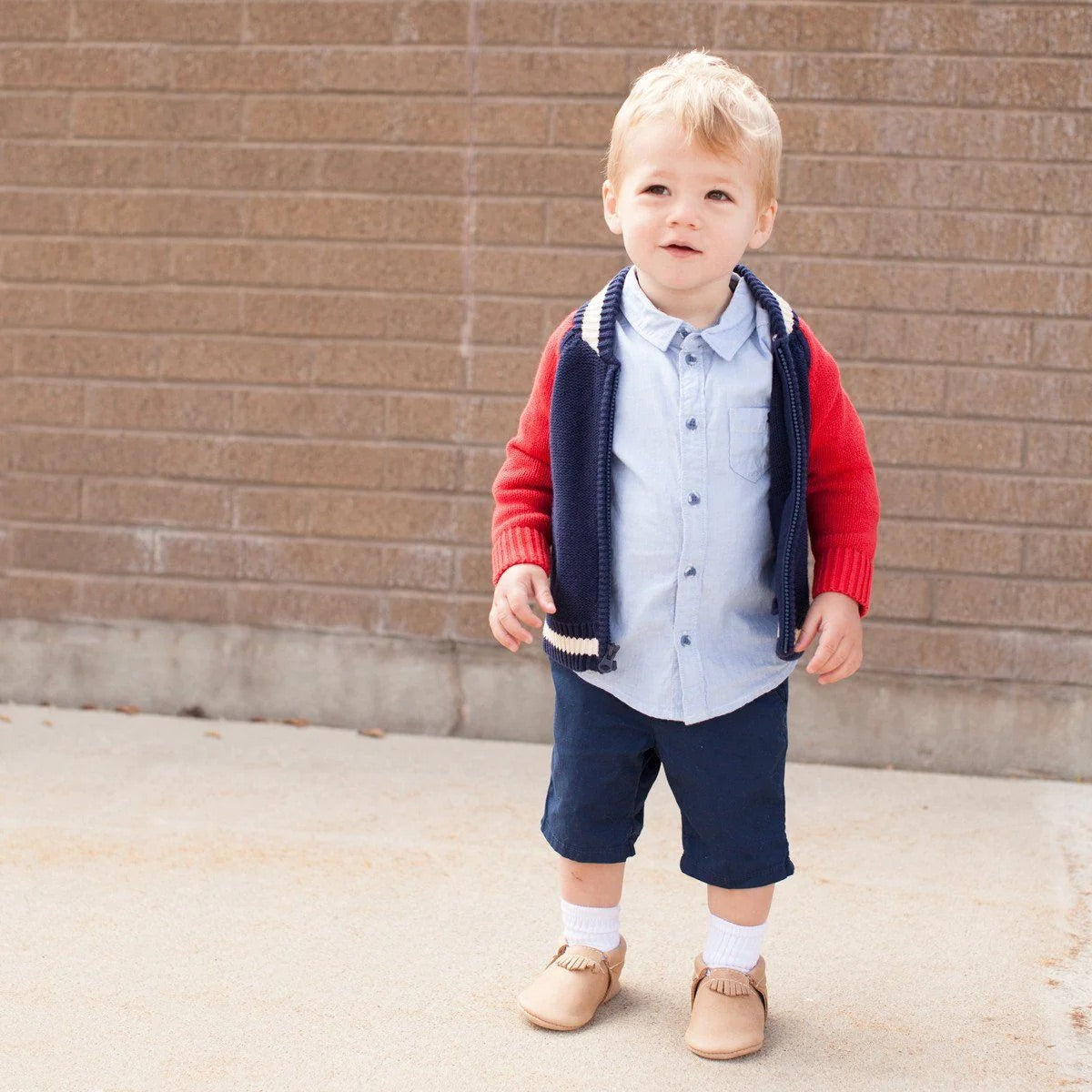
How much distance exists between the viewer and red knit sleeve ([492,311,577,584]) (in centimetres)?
246

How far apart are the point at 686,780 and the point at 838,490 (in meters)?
0.57

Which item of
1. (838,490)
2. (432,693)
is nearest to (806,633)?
(838,490)

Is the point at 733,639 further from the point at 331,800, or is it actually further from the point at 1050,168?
the point at 1050,168

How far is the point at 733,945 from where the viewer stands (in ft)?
→ 8.34

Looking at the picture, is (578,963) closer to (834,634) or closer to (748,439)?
(834,634)

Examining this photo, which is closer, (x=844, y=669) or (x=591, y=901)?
(x=844, y=669)

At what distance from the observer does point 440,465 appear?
Result: 443cm

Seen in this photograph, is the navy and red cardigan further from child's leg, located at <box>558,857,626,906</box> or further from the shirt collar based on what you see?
child's leg, located at <box>558,857,626,906</box>

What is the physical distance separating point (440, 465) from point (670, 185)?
2.23 m

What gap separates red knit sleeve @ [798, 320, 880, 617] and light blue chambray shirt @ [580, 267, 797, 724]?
0.36ft

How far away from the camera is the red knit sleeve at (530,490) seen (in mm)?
2465

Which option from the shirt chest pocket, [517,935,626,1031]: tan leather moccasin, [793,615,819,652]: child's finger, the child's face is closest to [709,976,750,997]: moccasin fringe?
[517,935,626,1031]: tan leather moccasin

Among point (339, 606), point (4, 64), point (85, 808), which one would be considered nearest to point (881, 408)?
point (339, 606)

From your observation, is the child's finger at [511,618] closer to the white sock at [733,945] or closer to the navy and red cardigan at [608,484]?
the navy and red cardigan at [608,484]
